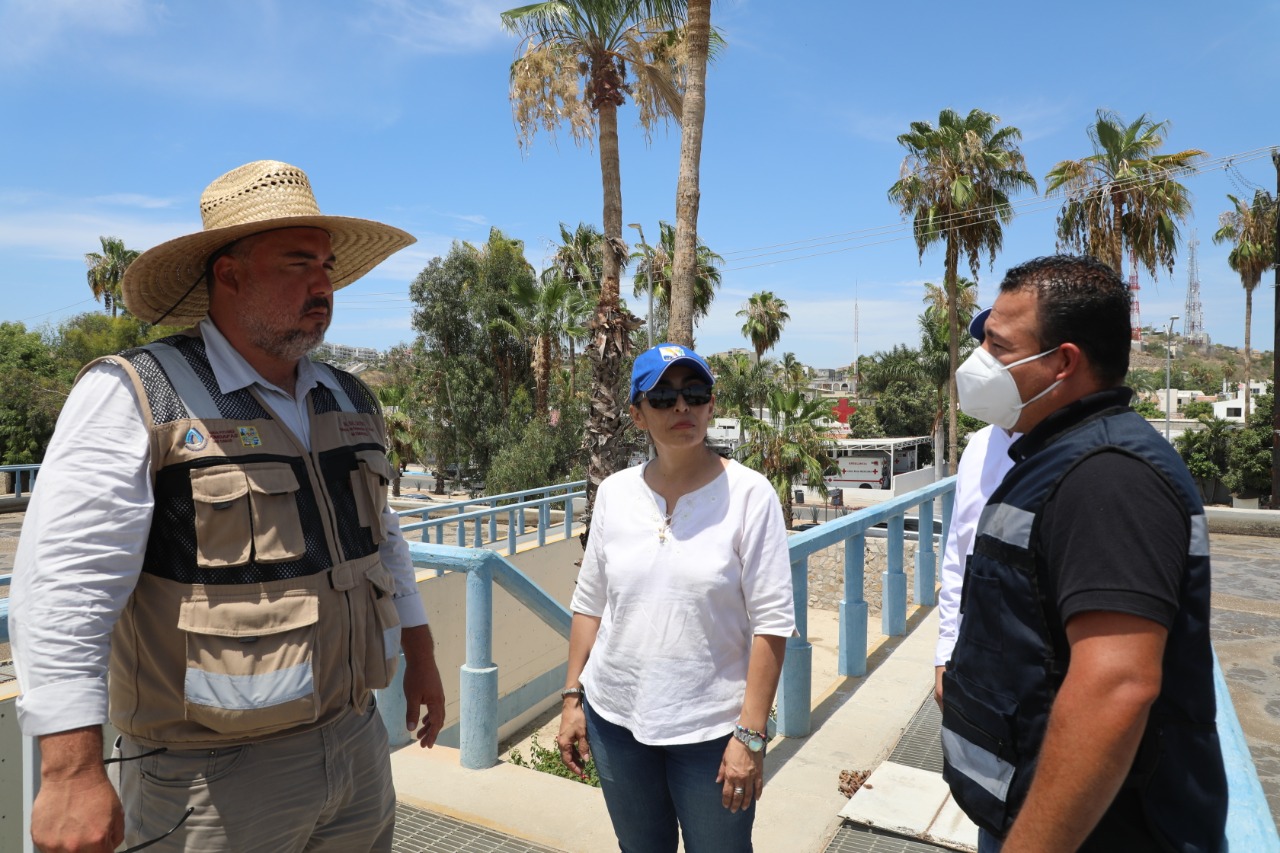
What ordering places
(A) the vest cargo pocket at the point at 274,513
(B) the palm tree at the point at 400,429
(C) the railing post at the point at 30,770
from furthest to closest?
(B) the palm tree at the point at 400,429, (C) the railing post at the point at 30,770, (A) the vest cargo pocket at the point at 274,513

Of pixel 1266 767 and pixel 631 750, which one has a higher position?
pixel 631 750

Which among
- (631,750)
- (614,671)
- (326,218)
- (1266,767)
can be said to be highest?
(326,218)

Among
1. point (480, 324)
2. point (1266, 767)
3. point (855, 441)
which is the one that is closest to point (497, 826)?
point (1266, 767)

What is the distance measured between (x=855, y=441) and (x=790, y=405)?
1757 cm

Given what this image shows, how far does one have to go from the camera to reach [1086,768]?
1.23 metres

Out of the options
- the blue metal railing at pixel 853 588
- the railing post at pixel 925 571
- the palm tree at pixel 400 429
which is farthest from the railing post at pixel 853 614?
the palm tree at pixel 400 429

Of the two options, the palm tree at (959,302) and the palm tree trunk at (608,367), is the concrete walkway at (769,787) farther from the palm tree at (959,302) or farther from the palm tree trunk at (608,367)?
the palm tree at (959,302)

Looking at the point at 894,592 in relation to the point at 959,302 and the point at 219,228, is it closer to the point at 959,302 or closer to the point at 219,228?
the point at 219,228

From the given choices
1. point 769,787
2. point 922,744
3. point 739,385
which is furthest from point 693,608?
point 739,385

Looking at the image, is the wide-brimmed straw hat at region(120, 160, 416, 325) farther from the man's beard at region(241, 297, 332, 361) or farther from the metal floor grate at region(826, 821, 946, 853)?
the metal floor grate at region(826, 821, 946, 853)

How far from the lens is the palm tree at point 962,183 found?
78.1 ft

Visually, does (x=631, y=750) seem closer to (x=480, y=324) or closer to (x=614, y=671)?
(x=614, y=671)

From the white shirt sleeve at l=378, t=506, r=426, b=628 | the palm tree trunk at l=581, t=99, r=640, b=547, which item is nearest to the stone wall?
the palm tree trunk at l=581, t=99, r=640, b=547

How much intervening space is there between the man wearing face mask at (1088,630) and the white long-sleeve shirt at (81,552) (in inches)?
61.8
